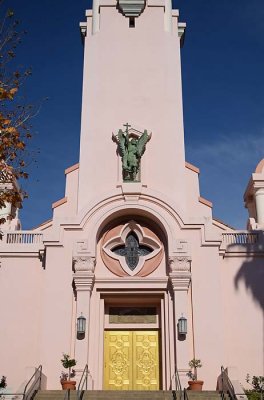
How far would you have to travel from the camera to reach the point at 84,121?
21719mm

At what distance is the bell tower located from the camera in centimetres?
2066

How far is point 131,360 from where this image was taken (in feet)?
61.2

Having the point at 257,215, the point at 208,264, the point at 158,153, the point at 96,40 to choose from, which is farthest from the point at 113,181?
the point at 257,215

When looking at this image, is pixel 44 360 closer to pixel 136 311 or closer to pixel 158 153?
pixel 136 311

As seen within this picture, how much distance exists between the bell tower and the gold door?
510 cm

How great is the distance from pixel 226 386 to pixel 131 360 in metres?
3.82

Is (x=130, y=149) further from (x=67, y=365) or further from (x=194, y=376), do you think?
(x=194, y=376)

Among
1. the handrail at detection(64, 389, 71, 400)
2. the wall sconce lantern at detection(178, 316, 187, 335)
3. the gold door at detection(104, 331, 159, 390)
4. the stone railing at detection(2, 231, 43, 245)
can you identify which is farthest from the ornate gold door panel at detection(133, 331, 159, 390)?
the stone railing at detection(2, 231, 43, 245)

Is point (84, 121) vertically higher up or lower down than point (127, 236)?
higher up

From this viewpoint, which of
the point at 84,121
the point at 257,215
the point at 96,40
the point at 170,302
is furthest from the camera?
the point at 257,215

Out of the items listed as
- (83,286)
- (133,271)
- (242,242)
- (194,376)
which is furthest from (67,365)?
(242,242)

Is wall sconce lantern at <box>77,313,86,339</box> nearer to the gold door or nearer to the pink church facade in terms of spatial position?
the pink church facade

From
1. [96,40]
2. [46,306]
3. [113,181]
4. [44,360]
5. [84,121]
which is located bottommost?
[44,360]

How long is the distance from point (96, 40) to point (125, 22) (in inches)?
62.3
